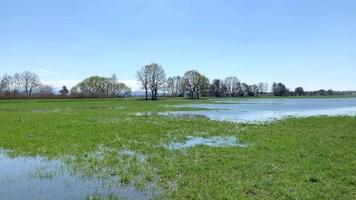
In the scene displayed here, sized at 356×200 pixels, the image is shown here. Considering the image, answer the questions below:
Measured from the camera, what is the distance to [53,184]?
11.4 metres

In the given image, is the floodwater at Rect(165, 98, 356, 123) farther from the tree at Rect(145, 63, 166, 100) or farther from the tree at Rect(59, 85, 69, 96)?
A: the tree at Rect(59, 85, 69, 96)

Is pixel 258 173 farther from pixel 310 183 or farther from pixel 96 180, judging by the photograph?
pixel 96 180

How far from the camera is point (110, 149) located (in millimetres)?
18406

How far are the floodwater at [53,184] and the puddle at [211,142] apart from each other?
23.7ft

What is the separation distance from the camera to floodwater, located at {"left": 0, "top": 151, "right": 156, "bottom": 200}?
10188mm

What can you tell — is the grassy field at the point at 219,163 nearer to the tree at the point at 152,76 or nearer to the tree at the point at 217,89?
the tree at the point at 152,76

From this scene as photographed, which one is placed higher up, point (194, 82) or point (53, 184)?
point (194, 82)

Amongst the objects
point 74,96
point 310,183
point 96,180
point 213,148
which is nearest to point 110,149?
point 213,148

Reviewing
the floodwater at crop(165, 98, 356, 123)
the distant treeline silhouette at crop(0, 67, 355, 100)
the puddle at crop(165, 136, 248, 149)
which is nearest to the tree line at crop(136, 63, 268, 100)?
the distant treeline silhouette at crop(0, 67, 355, 100)

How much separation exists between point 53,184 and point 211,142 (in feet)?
37.3

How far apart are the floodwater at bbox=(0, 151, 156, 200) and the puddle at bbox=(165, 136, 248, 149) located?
7213 mm

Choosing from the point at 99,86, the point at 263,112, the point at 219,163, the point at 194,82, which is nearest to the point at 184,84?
the point at 194,82

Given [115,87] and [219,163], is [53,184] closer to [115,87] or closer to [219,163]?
[219,163]

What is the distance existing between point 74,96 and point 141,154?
136443 millimetres
